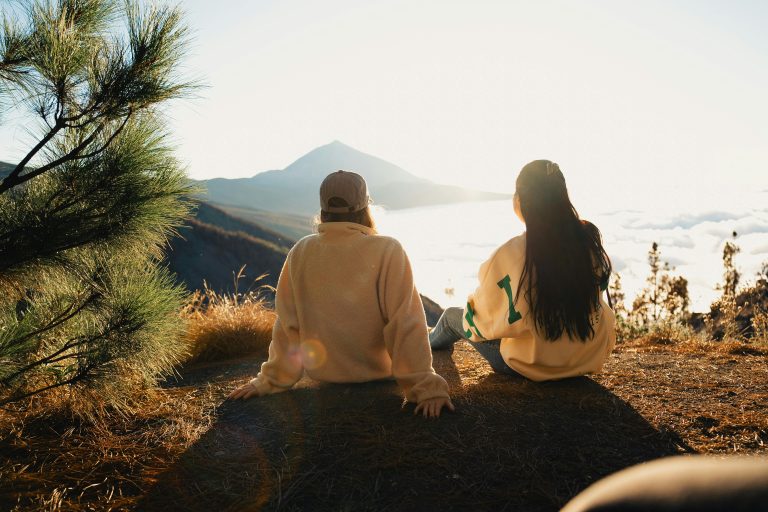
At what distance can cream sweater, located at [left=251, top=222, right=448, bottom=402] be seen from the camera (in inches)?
109

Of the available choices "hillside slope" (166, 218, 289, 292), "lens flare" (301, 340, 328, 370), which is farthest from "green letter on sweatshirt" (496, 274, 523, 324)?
"hillside slope" (166, 218, 289, 292)

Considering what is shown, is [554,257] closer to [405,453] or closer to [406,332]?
[406,332]

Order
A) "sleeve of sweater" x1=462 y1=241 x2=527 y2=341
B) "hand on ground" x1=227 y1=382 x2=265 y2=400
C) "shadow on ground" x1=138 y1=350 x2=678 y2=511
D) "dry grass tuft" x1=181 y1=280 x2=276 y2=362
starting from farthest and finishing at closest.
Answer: "dry grass tuft" x1=181 y1=280 x2=276 y2=362
"sleeve of sweater" x1=462 y1=241 x2=527 y2=341
"hand on ground" x1=227 y1=382 x2=265 y2=400
"shadow on ground" x1=138 y1=350 x2=678 y2=511

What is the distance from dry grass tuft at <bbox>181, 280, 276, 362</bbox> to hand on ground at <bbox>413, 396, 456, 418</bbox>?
3.24 meters

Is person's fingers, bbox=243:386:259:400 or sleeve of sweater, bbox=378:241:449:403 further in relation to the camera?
person's fingers, bbox=243:386:259:400

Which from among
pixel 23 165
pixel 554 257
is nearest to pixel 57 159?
pixel 23 165

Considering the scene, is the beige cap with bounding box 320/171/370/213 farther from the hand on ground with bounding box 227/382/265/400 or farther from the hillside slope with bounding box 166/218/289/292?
the hillside slope with bounding box 166/218/289/292

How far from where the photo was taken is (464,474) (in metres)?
2.01

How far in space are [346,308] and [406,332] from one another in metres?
0.39

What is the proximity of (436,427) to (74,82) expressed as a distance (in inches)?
94.3

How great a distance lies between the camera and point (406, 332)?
2.75m

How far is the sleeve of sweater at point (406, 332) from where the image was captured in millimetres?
2652

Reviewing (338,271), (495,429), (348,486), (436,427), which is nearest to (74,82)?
(338,271)

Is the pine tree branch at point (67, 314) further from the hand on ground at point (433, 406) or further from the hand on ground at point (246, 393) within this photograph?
the hand on ground at point (433, 406)
